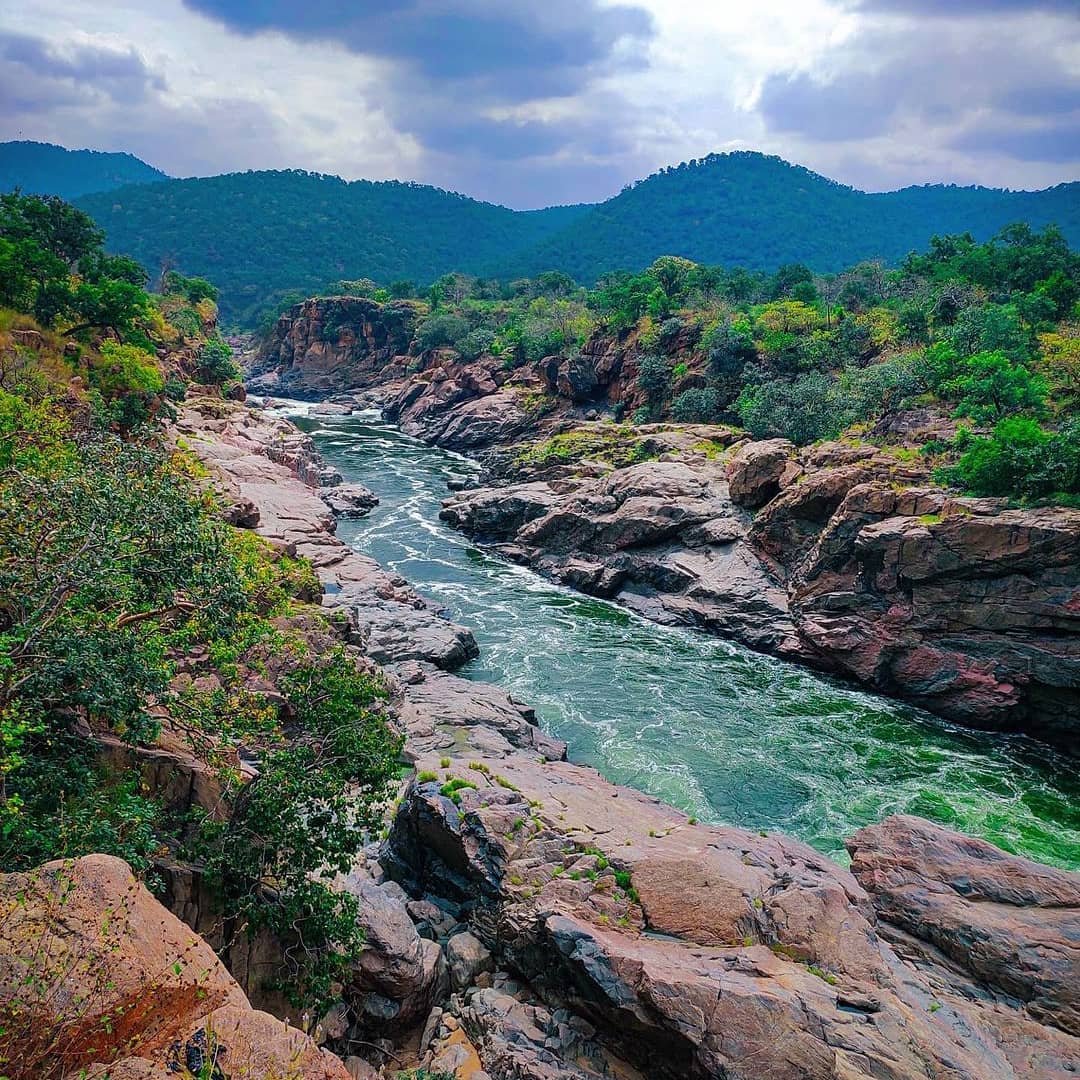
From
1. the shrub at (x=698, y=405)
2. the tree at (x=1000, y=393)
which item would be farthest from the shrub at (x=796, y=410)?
the tree at (x=1000, y=393)

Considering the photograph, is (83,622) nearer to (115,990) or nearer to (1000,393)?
(115,990)

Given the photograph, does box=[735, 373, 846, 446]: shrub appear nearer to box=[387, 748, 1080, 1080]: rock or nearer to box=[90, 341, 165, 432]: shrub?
box=[387, 748, 1080, 1080]: rock

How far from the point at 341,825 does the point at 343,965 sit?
1966 millimetres

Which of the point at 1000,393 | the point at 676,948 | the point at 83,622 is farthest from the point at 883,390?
the point at 83,622

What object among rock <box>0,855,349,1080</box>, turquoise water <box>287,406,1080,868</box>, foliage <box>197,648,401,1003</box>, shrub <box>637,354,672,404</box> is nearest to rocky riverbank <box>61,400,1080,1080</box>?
foliage <box>197,648,401,1003</box>

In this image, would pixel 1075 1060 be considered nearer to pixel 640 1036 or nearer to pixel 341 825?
pixel 640 1036

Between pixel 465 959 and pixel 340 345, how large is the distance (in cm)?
10722

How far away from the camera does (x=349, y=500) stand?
50.7 meters

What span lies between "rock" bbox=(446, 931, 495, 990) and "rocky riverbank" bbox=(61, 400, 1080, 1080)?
4 centimetres

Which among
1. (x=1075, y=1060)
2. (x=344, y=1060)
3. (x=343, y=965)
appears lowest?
(x=1075, y=1060)

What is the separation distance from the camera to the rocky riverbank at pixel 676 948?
10.2m

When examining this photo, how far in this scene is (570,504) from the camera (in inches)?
1694

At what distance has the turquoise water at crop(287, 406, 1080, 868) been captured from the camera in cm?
2153

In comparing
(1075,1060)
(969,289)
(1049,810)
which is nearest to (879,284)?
(969,289)
